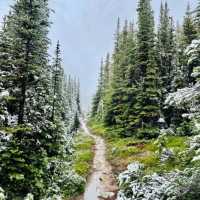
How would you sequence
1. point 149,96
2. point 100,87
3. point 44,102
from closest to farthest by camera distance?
point 44,102 < point 149,96 < point 100,87

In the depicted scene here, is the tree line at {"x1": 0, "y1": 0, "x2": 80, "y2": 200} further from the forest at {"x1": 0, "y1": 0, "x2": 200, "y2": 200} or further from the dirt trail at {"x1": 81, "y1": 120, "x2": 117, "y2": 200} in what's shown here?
the dirt trail at {"x1": 81, "y1": 120, "x2": 117, "y2": 200}

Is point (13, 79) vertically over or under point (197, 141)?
over

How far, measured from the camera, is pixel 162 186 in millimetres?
18469

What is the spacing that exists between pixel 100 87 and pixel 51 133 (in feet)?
296

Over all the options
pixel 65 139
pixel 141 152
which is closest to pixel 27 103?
pixel 65 139

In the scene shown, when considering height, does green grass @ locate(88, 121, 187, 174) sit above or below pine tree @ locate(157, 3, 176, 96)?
below

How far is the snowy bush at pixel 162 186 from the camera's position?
17203 millimetres

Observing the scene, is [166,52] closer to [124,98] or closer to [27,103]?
[124,98]

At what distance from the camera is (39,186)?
71.4ft

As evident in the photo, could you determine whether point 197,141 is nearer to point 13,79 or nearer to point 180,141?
point 13,79

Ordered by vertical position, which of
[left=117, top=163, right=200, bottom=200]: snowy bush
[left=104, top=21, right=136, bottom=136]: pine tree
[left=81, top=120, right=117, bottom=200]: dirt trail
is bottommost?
[left=81, top=120, right=117, bottom=200]: dirt trail

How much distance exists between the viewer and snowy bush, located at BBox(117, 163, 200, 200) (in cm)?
1720

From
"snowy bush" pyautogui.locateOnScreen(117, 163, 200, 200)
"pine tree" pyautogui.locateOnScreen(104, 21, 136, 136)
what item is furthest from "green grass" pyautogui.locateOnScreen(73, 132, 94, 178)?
"snowy bush" pyautogui.locateOnScreen(117, 163, 200, 200)

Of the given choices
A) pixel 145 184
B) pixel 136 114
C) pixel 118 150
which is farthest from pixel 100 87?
pixel 145 184
